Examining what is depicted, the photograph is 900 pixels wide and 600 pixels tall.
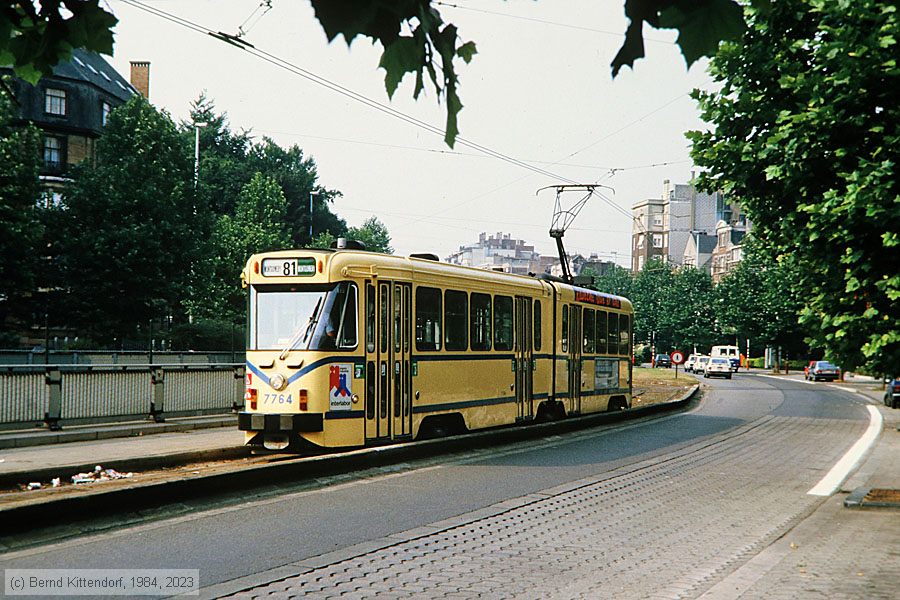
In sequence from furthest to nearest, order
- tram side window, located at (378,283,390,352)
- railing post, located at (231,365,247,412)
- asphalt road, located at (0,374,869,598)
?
railing post, located at (231,365,247,412), tram side window, located at (378,283,390,352), asphalt road, located at (0,374,869,598)

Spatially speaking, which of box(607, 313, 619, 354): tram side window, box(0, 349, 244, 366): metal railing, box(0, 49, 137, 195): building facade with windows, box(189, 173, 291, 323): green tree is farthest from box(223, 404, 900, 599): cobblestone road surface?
box(0, 49, 137, 195): building facade with windows

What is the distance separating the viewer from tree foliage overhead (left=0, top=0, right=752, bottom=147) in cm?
290

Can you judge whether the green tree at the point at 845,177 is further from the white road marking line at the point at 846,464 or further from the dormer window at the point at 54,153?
the dormer window at the point at 54,153

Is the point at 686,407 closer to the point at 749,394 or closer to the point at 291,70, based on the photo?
the point at 749,394

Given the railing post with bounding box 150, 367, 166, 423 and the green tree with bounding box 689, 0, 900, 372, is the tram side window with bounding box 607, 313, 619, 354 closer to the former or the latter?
the railing post with bounding box 150, 367, 166, 423

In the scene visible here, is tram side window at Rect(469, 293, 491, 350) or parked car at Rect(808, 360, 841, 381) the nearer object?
tram side window at Rect(469, 293, 491, 350)

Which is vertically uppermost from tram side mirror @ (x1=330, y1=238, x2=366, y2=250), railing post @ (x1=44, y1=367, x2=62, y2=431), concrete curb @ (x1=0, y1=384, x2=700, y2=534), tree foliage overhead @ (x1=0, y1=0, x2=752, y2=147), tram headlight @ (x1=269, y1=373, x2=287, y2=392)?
tram side mirror @ (x1=330, y1=238, x2=366, y2=250)

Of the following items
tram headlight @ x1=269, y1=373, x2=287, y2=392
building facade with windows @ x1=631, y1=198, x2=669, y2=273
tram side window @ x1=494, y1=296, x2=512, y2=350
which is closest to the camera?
tram headlight @ x1=269, y1=373, x2=287, y2=392

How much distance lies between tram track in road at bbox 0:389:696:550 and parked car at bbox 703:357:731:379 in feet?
172

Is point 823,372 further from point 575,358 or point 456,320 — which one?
point 456,320

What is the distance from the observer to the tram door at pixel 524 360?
768 inches

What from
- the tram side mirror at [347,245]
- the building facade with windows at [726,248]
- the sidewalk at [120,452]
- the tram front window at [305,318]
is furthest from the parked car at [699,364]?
the tram front window at [305,318]

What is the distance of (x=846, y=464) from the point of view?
1644 cm

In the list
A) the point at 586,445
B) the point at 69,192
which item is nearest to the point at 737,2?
the point at 586,445
